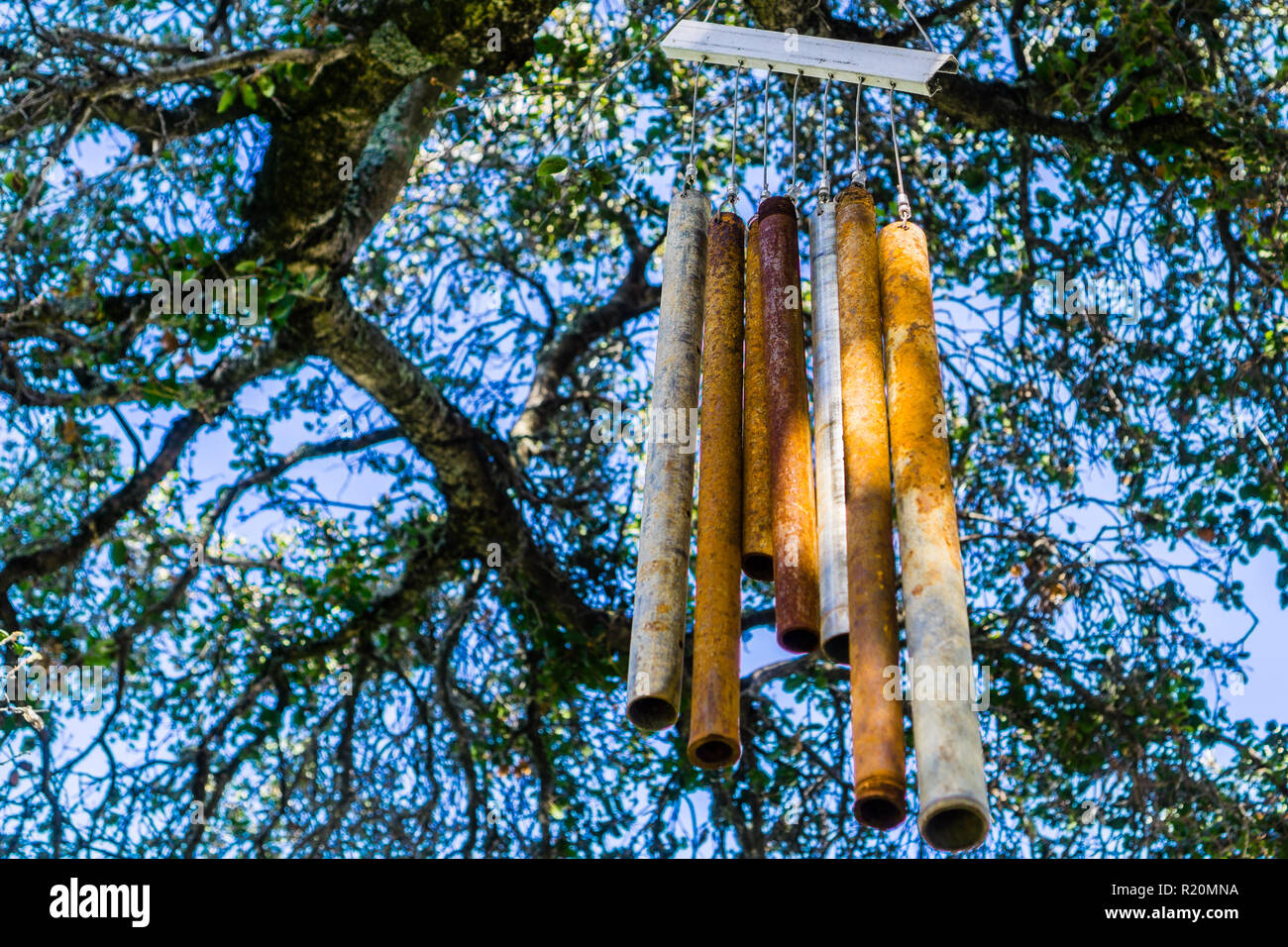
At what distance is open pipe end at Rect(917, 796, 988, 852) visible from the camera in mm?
2568

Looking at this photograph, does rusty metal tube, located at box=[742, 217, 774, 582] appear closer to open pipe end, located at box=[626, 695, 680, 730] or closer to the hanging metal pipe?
the hanging metal pipe

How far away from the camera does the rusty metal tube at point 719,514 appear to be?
2.96 metres

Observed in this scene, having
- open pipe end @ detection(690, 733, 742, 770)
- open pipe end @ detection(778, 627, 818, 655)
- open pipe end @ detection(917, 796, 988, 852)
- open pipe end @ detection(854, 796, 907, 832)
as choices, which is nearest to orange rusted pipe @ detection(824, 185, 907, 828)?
open pipe end @ detection(854, 796, 907, 832)

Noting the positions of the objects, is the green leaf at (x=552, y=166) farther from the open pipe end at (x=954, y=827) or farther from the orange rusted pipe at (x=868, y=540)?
the open pipe end at (x=954, y=827)

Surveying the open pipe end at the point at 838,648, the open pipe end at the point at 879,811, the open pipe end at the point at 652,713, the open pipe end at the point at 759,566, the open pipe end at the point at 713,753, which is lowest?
the open pipe end at the point at 879,811

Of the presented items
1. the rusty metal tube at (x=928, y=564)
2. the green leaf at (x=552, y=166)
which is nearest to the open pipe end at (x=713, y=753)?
the rusty metal tube at (x=928, y=564)

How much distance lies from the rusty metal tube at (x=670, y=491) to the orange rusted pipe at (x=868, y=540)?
42 cm

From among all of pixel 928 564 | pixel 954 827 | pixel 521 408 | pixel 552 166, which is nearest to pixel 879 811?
pixel 954 827

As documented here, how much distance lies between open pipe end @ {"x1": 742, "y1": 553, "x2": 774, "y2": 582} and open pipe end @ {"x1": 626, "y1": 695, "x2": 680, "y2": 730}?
431 mm

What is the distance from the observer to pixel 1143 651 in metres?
6.95

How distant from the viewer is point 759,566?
130 inches

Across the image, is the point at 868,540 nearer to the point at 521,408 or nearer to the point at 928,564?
the point at 928,564
